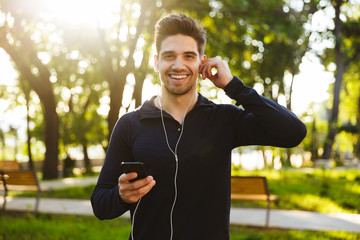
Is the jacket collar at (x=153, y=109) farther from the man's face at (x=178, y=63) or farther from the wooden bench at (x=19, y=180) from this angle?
the wooden bench at (x=19, y=180)

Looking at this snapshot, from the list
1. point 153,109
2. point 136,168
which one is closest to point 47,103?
point 153,109

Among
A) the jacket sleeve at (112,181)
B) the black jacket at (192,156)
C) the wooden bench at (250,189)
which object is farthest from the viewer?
the wooden bench at (250,189)

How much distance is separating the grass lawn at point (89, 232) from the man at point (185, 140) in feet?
13.4

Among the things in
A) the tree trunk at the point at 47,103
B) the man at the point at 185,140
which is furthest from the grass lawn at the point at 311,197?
the man at the point at 185,140

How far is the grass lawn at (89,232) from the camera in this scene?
20.9 ft

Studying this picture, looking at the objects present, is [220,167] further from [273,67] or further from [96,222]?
[273,67]

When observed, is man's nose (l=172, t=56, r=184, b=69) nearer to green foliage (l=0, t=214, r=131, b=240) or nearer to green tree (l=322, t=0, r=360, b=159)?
green foliage (l=0, t=214, r=131, b=240)

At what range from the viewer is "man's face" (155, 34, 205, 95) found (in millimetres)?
2432

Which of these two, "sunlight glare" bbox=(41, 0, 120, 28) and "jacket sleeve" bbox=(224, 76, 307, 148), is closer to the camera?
"jacket sleeve" bbox=(224, 76, 307, 148)

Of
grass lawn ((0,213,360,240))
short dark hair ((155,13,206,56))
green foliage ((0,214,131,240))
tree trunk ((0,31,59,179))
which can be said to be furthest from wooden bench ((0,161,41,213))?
short dark hair ((155,13,206,56))

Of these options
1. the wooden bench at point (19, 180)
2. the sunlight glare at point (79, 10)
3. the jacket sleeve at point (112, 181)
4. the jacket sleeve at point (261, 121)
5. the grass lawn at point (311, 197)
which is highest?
the sunlight glare at point (79, 10)

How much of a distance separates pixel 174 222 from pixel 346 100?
47.4 metres

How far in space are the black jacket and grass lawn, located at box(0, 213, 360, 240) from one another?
4.06 metres

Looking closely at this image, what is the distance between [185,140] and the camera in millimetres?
2359
